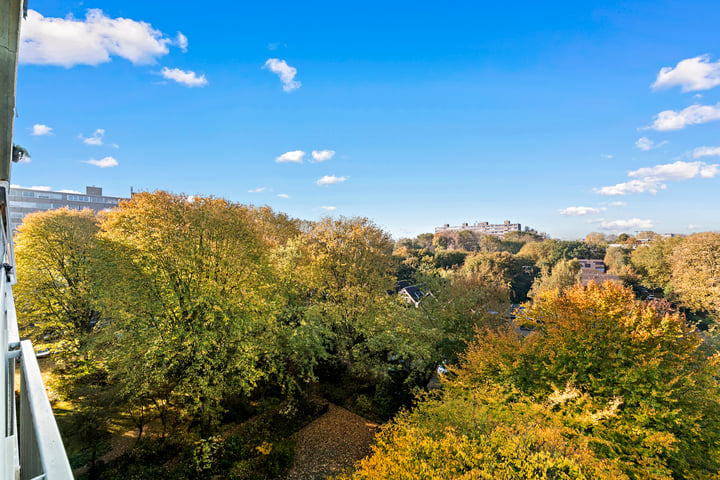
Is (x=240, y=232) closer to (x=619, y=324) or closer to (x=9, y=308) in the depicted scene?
(x=9, y=308)

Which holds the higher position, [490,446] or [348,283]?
[348,283]

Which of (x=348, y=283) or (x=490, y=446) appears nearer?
(x=490, y=446)

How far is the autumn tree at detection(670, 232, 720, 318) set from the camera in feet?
106

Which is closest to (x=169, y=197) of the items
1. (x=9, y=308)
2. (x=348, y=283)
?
(x=348, y=283)

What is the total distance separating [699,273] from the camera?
3409 cm

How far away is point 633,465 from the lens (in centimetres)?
878

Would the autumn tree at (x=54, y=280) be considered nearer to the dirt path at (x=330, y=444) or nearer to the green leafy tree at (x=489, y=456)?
the dirt path at (x=330, y=444)

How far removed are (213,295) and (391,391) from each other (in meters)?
10.5

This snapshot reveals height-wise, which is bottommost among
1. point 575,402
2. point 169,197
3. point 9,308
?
point 575,402

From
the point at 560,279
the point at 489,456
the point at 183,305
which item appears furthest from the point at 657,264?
the point at 183,305

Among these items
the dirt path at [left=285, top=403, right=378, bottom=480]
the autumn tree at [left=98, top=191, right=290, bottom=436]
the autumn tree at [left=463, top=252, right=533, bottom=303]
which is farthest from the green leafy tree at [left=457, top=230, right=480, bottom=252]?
the autumn tree at [left=98, top=191, right=290, bottom=436]

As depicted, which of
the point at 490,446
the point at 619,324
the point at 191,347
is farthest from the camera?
the point at 191,347

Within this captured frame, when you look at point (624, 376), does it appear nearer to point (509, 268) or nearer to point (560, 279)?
point (560, 279)

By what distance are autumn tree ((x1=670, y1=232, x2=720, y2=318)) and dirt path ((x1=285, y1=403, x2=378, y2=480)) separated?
36.6m
